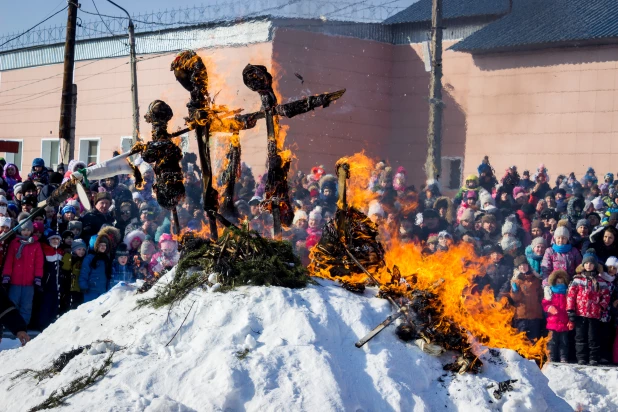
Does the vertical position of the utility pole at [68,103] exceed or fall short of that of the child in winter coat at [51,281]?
it exceeds it

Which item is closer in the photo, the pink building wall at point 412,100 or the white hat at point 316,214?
the white hat at point 316,214

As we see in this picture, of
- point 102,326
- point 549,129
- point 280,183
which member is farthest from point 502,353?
point 549,129

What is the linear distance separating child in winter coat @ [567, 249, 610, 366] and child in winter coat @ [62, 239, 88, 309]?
21.0 ft

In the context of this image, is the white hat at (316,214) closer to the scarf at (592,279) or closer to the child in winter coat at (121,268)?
the child in winter coat at (121,268)

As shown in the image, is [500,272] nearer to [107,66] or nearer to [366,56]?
[366,56]

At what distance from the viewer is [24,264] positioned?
40.2 feet

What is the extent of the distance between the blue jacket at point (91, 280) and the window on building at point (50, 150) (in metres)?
17.4

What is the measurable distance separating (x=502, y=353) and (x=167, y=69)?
57.8 feet

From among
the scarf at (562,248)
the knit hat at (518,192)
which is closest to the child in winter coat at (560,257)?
the scarf at (562,248)

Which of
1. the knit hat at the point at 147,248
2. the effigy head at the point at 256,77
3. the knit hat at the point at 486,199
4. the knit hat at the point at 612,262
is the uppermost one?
the effigy head at the point at 256,77

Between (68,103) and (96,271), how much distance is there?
27.5 ft

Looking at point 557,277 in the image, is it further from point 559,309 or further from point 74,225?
point 74,225

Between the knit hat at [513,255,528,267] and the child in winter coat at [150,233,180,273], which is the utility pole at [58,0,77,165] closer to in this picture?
the child in winter coat at [150,233,180,273]

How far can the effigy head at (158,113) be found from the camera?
8.84 metres
